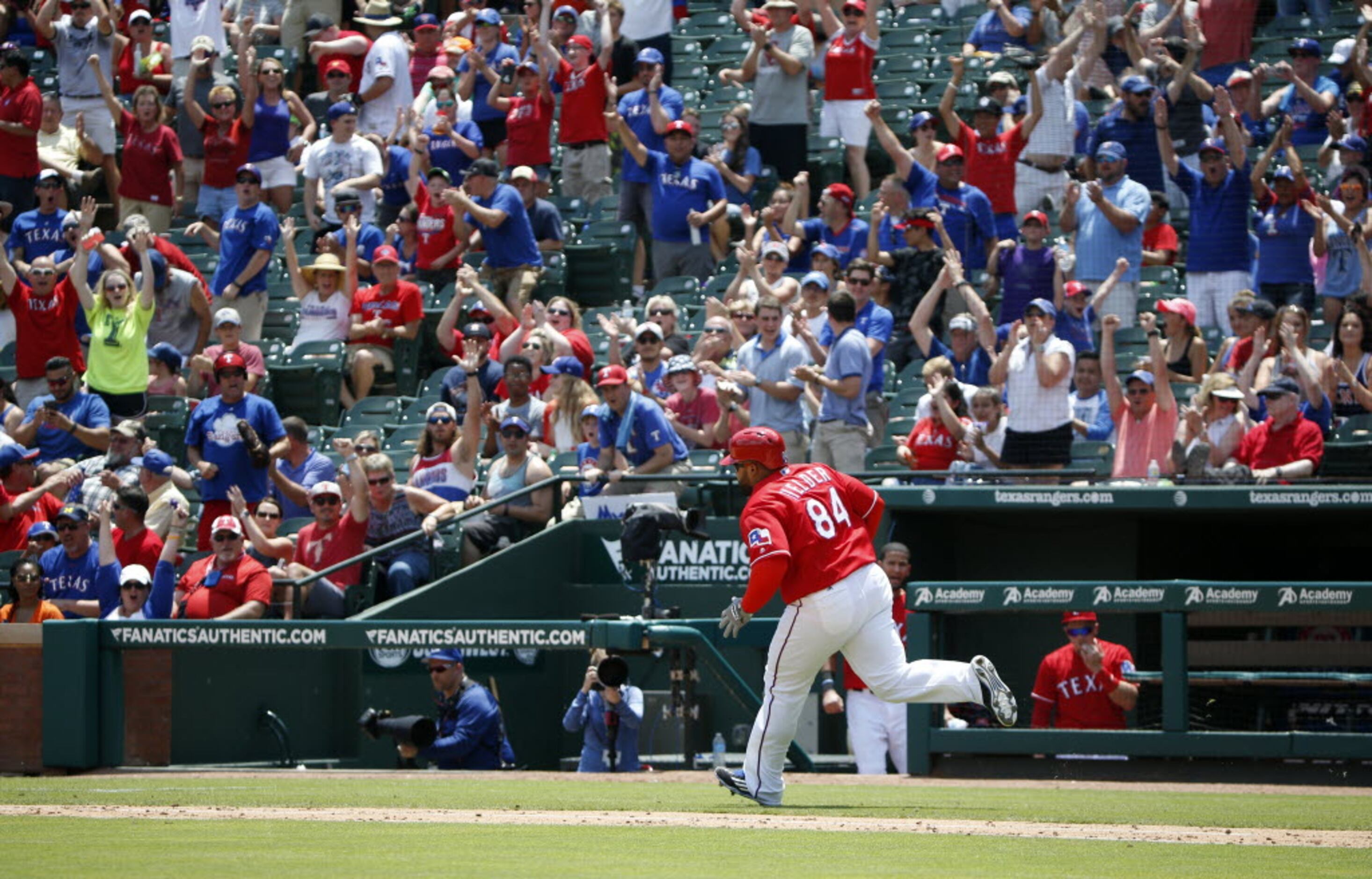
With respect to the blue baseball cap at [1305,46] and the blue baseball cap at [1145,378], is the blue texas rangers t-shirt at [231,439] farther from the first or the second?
the blue baseball cap at [1305,46]

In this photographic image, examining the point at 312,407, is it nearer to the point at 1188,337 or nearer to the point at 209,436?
the point at 209,436

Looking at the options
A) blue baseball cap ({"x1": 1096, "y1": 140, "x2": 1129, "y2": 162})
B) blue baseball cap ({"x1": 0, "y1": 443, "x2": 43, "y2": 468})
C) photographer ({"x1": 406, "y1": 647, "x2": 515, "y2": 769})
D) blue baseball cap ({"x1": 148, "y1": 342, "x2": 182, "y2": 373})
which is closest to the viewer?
photographer ({"x1": 406, "y1": 647, "x2": 515, "y2": 769})

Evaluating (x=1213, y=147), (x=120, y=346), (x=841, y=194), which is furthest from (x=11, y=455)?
(x=1213, y=147)

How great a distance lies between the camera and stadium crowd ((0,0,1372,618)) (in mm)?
13148

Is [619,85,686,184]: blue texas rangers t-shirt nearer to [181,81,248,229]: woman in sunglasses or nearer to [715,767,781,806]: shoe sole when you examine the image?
[181,81,248,229]: woman in sunglasses

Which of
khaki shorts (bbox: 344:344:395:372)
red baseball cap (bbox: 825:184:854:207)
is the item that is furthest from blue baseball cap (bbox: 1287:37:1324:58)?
khaki shorts (bbox: 344:344:395:372)

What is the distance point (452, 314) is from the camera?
51.4 feet

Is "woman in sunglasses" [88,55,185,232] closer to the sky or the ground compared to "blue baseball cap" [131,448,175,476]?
closer to the sky

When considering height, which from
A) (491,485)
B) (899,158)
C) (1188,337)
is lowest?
(491,485)

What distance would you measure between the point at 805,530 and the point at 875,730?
3.67 metres

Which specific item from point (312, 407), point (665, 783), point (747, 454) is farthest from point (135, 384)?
point (747, 454)

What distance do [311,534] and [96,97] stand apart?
25.5 ft

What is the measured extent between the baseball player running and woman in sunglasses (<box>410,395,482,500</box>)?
538cm

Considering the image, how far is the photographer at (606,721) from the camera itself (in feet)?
37.0
